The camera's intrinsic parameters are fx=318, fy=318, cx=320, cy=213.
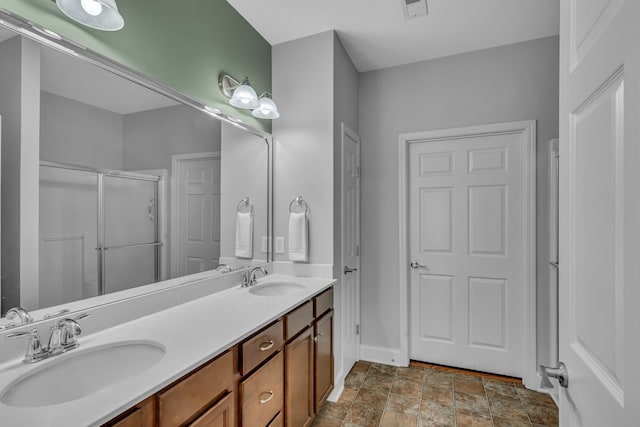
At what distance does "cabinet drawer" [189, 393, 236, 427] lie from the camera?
1027mm

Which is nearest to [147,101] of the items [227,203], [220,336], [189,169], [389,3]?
[189,169]

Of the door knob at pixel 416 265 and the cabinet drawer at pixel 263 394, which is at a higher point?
the door knob at pixel 416 265

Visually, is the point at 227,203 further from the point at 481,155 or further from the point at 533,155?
the point at 533,155

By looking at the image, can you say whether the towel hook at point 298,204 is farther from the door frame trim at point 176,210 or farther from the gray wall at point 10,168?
the gray wall at point 10,168

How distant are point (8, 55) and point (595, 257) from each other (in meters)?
1.66

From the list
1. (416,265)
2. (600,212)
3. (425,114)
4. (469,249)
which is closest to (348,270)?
(416,265)

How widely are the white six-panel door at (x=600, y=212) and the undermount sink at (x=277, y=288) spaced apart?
4.84 feet

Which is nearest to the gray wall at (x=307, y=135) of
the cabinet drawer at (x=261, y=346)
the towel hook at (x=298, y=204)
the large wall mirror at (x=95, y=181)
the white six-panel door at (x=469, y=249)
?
the towel hook at (x=298, y=204)

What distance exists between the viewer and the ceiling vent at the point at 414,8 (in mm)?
1964

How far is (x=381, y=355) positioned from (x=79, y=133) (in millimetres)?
2627

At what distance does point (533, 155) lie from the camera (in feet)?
7.74

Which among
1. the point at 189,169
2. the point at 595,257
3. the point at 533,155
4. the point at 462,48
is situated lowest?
the point at 595,257

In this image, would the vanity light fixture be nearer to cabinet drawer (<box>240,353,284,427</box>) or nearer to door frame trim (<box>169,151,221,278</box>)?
door frame trim (<box>169,151,221,278</box>)

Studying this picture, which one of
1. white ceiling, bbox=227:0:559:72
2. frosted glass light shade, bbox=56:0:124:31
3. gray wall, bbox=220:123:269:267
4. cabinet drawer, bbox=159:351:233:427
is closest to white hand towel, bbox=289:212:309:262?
gray wall, bbox=220:123:269:267
